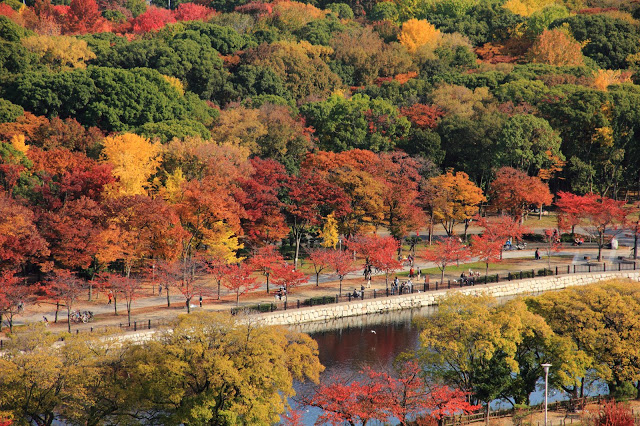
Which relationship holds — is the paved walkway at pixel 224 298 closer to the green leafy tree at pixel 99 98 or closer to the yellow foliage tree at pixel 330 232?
the yellow foliage tree at pixel 330 232

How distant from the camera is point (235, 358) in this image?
1586 inches

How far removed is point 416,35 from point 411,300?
64973 mm

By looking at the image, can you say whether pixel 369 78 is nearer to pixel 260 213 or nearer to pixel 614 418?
pixel 260 213

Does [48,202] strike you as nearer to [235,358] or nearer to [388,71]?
[235,358]

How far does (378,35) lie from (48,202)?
69.7 meters

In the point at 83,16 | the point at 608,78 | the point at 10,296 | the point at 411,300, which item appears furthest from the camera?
the point at 83,16

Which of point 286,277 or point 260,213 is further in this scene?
point 260,213

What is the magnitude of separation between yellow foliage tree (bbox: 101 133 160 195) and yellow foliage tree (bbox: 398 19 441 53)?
5591 centimetres

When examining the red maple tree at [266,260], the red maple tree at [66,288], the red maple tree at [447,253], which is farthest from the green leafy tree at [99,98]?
the red maple tree at [447,253]

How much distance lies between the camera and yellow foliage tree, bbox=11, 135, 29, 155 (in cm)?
7112

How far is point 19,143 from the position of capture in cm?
7181

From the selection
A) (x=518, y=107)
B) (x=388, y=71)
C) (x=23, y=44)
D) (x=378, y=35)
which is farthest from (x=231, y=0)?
(x=518, y=107)

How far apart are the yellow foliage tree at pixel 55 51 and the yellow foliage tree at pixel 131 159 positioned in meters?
26.9

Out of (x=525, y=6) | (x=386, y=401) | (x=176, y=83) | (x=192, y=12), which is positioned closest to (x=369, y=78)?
(x=176, y=83)
